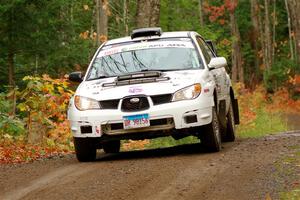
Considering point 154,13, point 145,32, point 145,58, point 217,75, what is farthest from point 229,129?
point 154,13

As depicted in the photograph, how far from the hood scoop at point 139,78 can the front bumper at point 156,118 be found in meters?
0.47

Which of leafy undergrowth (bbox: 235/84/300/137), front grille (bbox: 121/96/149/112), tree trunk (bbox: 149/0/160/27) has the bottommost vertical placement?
leafy undergrowth (bbox: 235/84/300/137)

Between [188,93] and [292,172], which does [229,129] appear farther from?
[292,172]

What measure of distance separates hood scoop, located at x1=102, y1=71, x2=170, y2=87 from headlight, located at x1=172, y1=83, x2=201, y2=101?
0.35 m

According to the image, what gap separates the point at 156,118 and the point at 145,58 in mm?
1645

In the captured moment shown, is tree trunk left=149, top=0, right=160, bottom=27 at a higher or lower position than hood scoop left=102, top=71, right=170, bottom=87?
higher

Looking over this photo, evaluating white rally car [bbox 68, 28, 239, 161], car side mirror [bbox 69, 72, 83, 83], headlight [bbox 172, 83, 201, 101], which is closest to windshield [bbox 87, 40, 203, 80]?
white rally car [bbox 68, 28, 239, 161]

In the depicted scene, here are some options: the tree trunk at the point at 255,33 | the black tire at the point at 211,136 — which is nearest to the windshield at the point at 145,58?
the black tire at the point at 211,136

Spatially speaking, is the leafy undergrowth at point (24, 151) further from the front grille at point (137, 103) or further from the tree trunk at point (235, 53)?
the tree trunk at point (235, 53)

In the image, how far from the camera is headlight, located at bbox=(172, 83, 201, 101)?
35.2 feet

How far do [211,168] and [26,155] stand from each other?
4.42m

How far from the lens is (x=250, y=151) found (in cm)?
1115

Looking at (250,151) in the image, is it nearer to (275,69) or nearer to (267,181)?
(267,181)

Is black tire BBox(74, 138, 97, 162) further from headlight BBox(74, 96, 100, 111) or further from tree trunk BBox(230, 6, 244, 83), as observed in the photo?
tree trunk BBox(230, 6, 244, 83)
